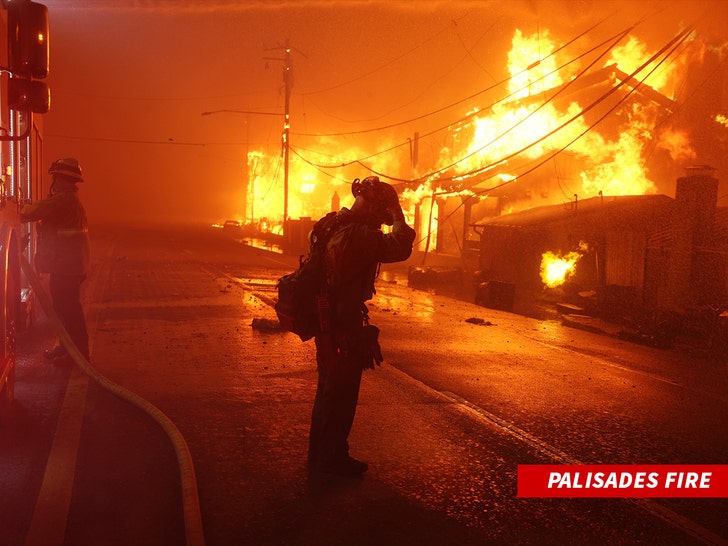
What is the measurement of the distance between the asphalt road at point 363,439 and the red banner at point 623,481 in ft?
0.39

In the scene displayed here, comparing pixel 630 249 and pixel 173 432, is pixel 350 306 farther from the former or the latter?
pixel 630 249

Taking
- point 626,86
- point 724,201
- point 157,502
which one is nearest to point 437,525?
point 157,502

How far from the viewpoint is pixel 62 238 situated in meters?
6.74

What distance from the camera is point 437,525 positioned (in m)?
3.52

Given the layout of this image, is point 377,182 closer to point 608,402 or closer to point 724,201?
point 608,402

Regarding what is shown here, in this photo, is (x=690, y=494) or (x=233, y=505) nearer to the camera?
(x=233, y=505)

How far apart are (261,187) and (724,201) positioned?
62968 mm

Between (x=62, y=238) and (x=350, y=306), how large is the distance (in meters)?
4.14

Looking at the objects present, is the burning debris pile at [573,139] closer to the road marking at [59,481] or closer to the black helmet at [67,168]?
the black helmet at [67,168]

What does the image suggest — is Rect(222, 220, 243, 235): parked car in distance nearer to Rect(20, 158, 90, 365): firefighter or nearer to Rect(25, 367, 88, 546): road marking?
Rect(20, 158, 90, 365): firefighter

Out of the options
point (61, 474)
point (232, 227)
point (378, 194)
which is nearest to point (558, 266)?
point (378, 194)

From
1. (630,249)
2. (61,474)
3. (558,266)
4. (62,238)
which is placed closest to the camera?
(61,474)

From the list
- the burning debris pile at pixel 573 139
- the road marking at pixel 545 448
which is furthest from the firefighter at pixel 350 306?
the burning debris pile at pixel 573 139

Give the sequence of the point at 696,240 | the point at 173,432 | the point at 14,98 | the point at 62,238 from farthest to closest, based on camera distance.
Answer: the point at 696,240 < the point at 62,238 < the point at 14,98 < the point at 173,432
